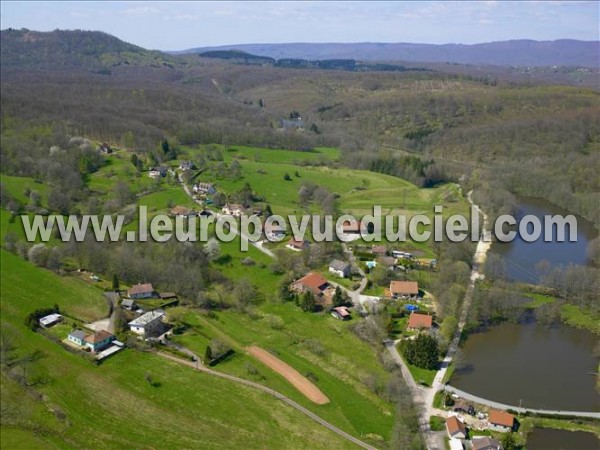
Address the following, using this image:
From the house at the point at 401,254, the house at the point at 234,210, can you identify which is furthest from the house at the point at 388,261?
the house at the point at 234,210

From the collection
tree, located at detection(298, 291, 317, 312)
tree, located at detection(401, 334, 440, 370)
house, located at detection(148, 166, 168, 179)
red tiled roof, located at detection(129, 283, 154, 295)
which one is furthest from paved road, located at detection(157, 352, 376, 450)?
house, located at detection(148, 166, 168, 179)

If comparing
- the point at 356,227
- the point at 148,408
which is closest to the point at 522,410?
the point at 148,408

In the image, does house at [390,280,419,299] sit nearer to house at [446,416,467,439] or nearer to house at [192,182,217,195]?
house at [446,416,467,439]

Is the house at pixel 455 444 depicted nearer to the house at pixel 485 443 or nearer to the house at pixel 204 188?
the house at pixel 485 443

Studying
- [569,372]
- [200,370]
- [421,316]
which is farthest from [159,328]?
[569,372]

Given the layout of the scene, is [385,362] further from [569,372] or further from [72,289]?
[72,289]
